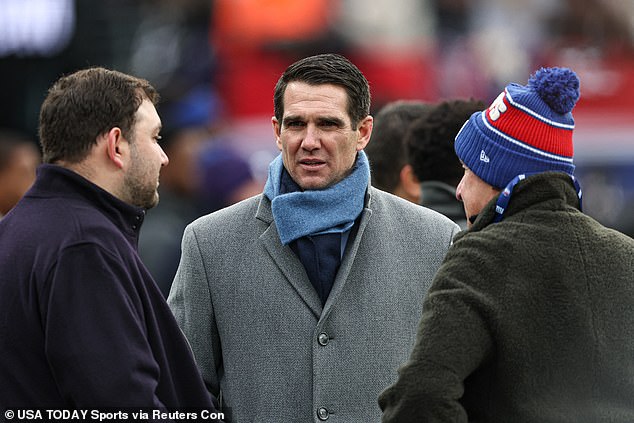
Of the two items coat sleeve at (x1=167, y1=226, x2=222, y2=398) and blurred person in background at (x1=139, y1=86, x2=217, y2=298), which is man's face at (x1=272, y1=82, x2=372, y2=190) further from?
blurred person in background at (x1=139, y1=86, x2=217, y2=298)

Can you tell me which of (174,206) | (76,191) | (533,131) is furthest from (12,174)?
(533,131)

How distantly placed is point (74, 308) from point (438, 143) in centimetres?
201

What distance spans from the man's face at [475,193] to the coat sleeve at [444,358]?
0.31m

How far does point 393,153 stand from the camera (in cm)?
517

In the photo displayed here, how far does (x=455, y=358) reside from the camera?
3121 mm

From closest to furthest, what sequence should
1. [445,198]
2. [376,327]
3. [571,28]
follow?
[376,327] < [445,198] < [571,28]

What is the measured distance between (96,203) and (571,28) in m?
9.73

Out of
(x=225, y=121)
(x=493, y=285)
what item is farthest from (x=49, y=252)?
(x=225, y=121)

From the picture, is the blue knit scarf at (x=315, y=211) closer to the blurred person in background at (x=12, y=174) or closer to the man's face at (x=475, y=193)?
the man's face at (x=475, y=193)

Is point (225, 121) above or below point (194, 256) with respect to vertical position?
below

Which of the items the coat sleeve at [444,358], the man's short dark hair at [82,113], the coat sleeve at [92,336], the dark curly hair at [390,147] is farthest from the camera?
the dark curly hair at [390,147]

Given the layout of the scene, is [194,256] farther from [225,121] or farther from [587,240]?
[225,121]

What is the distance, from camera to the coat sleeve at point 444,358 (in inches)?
122

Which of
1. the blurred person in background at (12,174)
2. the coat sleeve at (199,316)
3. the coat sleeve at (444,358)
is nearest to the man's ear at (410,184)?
the coat sleeve at (199,316)
